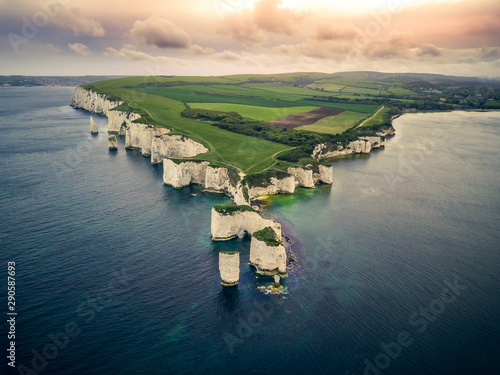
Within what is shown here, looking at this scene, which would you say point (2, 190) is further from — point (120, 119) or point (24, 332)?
point (120, 119)

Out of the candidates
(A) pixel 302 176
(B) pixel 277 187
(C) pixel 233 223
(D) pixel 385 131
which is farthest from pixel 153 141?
(D) pixel 385 131

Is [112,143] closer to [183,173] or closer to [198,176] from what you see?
[183,173]

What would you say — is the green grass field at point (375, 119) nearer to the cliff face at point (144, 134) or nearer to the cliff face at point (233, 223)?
the cliff face at point (144, 134)

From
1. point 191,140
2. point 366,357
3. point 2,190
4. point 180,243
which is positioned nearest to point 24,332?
point 180,243

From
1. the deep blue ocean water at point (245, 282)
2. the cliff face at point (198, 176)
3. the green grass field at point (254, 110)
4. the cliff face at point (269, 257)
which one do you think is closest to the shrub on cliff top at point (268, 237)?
the cliff face at point (269, 257)

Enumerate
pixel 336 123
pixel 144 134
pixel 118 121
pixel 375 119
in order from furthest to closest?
pixel 375 119 → pixel 336 123 → pixel 118 121 → pixel 144 134

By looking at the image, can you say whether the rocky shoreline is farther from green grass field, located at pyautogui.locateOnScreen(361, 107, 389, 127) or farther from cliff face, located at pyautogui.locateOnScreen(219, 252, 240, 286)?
green grass field, located at pyautogui.locateOnScreen(361, 107, 389, 127)

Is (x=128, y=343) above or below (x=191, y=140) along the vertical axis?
below
